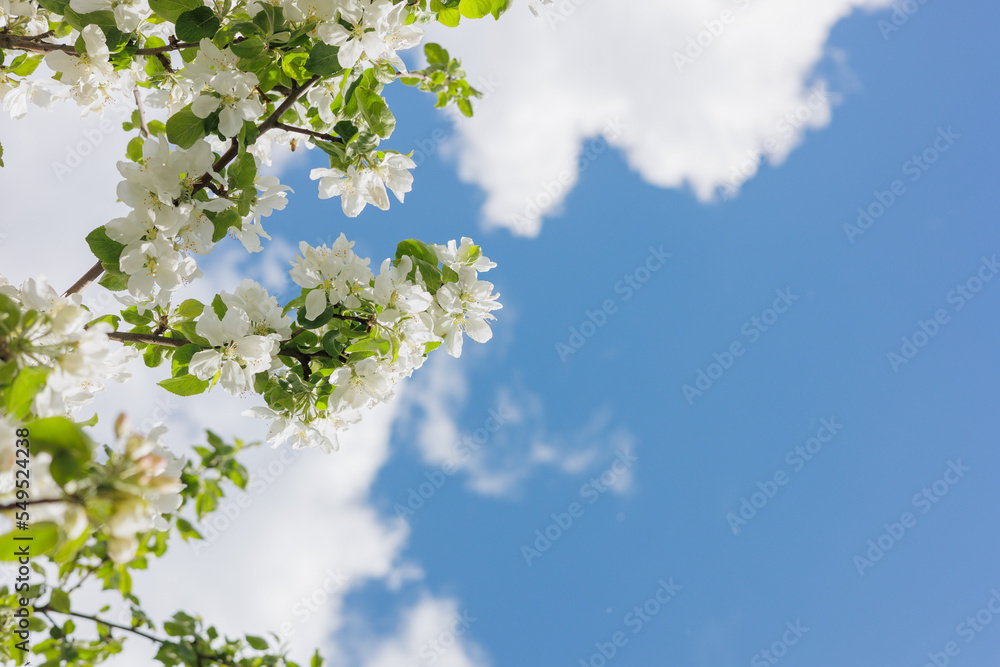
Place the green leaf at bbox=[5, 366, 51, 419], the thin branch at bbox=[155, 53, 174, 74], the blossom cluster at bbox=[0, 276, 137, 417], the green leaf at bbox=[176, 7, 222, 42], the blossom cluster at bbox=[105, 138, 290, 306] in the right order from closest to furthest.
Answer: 1. the green leaf at bbox=[5, 366, 51, 419]
2. the blossom cluster at bbox=[0, 276, 137, 417]
3. the blossom cluster at bbox=[105, 138, 290, 306]
4. the green leaf at bbox=[176, 7, 222, 42]
5. the thin branch at bbox=[155, 53, 174, 74]

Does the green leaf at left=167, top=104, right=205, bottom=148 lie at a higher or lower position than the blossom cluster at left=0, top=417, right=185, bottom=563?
higher

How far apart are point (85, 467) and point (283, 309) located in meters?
1.05

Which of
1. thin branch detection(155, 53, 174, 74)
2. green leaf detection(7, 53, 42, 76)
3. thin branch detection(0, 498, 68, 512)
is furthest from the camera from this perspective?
green leaf detection(7, 53, 42, 76)

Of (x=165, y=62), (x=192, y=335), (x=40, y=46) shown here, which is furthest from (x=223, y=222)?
(x=40, y=46)

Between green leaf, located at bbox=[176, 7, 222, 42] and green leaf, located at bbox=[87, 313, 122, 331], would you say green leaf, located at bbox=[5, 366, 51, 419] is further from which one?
green leaf, located at bbox=[176, 7, 222, 42]

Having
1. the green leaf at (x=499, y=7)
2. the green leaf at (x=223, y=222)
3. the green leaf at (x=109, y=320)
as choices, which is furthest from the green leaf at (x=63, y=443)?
Answer: the green leaf at (x=499, y=7)

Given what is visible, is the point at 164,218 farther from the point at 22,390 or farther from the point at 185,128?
the point at 22,390

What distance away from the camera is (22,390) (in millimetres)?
1086

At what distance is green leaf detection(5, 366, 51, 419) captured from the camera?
42.6 inches

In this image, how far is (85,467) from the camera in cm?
89

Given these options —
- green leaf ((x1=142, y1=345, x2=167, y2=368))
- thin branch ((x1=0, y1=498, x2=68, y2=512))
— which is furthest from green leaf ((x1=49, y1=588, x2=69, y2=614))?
thin branch ((x1=0, y1=498, x2=68, y2=512))

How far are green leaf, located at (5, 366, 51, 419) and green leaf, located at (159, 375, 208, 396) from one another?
0.71m

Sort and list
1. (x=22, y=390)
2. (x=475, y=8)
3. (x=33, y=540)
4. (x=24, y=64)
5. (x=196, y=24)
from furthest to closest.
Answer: (x=24, y=64) < (x=475, y=8) < (x=196, y=24) < (x=22, y=390) < (x=33, y=540)

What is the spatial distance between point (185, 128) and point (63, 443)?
1285 mm
